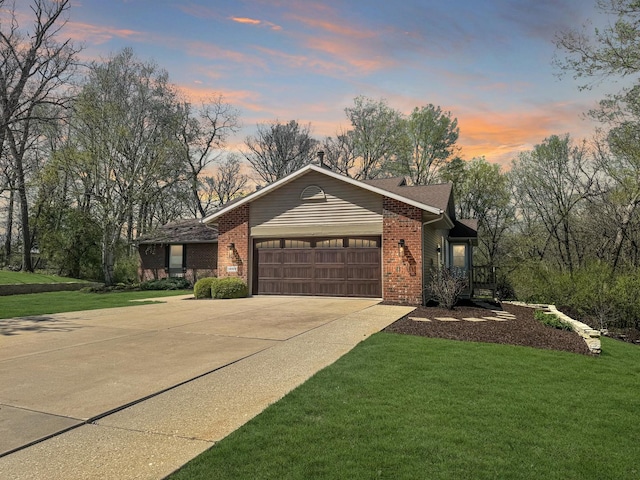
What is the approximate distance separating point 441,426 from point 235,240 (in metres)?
14.4

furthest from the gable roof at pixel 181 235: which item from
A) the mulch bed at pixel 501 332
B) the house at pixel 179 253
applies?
the mulch bed at pixel 501 332

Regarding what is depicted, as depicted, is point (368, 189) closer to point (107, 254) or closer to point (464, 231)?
point (464, 231)

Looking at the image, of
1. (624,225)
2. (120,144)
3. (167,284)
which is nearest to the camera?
(624,225)

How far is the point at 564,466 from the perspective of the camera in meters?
3.22

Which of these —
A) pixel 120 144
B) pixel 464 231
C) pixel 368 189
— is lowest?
pixel 464 231

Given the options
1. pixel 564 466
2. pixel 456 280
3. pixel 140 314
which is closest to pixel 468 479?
pixel 564 466

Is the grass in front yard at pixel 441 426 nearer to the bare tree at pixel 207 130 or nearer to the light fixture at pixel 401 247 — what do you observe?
the light fixture at pixel 401 247

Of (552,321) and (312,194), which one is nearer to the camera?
(552,321)

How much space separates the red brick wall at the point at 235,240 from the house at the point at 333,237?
4cm

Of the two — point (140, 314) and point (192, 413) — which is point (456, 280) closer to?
point (140, 314)

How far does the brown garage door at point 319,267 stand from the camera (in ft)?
51.6

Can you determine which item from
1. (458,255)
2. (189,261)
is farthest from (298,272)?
(189,261)

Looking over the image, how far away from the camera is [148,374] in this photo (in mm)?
5555

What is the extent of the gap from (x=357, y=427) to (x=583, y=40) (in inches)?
700
